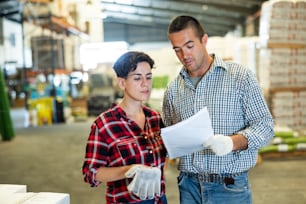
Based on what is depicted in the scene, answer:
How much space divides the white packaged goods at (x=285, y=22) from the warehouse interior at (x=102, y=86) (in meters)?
0.02

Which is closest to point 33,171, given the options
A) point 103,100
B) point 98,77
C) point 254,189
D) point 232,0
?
point 254,189

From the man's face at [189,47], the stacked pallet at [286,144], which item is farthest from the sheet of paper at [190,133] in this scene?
the stacked pallet at [286,144]

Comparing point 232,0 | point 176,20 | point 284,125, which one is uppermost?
point 232,0

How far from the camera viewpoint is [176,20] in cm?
196

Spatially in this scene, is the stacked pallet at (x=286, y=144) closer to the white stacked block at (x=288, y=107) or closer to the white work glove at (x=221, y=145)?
the white stacked block at (x=288, y=107)

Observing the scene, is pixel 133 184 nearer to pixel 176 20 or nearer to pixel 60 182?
pixel 176 20

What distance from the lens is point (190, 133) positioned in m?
1.73

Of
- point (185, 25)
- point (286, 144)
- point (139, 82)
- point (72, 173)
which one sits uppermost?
point (185, 25)

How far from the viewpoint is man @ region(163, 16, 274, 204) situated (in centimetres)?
187

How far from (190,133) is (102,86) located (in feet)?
42.3

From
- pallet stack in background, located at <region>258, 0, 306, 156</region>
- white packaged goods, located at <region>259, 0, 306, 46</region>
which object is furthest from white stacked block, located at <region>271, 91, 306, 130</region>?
white packaged goods, located at <region>259, 0, 306, 46</region>

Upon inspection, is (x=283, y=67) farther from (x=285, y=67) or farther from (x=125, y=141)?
(x=125, y=141)

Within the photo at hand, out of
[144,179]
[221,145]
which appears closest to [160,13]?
[221,145]

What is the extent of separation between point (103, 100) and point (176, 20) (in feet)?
38.4
